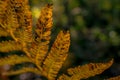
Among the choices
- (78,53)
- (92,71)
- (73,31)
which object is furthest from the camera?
(73,31)

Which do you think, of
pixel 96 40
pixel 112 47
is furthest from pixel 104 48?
pixel 96 40

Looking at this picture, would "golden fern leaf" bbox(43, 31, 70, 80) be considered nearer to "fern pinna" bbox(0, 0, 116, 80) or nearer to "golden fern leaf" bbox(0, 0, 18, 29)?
"fern pinna" bbox(0, 0, 116, 80)

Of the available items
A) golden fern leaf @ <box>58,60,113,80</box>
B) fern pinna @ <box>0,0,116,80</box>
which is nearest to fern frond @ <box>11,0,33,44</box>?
fern pinna @ <box>0,0,116,80</box>

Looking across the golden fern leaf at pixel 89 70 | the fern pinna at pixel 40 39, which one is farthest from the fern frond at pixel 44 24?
the golden fern leaf at pixel 89 70

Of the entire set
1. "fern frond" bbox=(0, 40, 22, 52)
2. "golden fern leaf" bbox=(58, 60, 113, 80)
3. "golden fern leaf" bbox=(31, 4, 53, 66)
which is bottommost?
"golden fern leaf" bbox=(58, 60, 113, 80)

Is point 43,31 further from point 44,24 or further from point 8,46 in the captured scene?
point 8,46

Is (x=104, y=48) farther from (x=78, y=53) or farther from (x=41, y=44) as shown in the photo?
(x=41, y=44)

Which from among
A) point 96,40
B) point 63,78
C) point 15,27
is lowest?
point 96,40

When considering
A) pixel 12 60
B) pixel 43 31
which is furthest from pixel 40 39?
pixel 12 60
